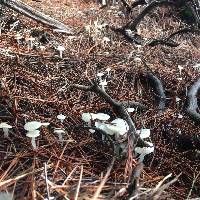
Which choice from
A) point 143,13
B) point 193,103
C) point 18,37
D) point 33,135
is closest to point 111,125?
point 33,135

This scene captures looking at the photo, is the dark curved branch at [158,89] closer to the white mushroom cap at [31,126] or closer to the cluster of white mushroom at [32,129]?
the cluster of white mushroom at [32,129]

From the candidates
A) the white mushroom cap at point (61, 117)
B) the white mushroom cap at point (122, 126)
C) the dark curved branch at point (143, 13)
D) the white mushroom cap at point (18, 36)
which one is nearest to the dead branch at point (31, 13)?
the white mushroom cap at point (18, 36)

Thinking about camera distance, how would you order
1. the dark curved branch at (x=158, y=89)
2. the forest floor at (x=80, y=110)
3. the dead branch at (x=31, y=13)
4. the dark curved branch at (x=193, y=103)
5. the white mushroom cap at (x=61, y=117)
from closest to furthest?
1. the forest floor at (x=80, y=110)
2. the white mushroom cap at (x=61, y=117)
3. the dark curved branch at (x=193, y=103)
4. the dark curved branch at (x=158, y=89)
5. the dead branch at (x=31, y=13)

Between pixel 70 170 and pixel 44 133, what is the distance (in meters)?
0.43

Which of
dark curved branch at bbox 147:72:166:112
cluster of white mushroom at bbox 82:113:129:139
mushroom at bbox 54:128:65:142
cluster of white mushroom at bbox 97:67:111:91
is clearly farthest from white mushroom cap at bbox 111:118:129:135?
cluster of white mushroom at bbox 97:67:111:91

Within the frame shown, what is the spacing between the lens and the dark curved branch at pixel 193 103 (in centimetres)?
286

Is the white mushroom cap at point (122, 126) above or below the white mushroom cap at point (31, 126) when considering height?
above

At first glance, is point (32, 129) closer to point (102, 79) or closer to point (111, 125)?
point (111, 125)

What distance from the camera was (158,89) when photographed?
3406 millimetres

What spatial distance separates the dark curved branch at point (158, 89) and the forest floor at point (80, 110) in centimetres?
5

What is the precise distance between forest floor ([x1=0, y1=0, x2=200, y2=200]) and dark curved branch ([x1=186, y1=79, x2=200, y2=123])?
0.06 m

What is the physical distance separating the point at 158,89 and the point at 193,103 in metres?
0.40

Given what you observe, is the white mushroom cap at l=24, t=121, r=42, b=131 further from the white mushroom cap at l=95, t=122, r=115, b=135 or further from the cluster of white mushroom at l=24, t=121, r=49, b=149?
the white mushroom cap at l=95, t=122, r=115, b=135

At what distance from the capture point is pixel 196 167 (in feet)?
7.91
